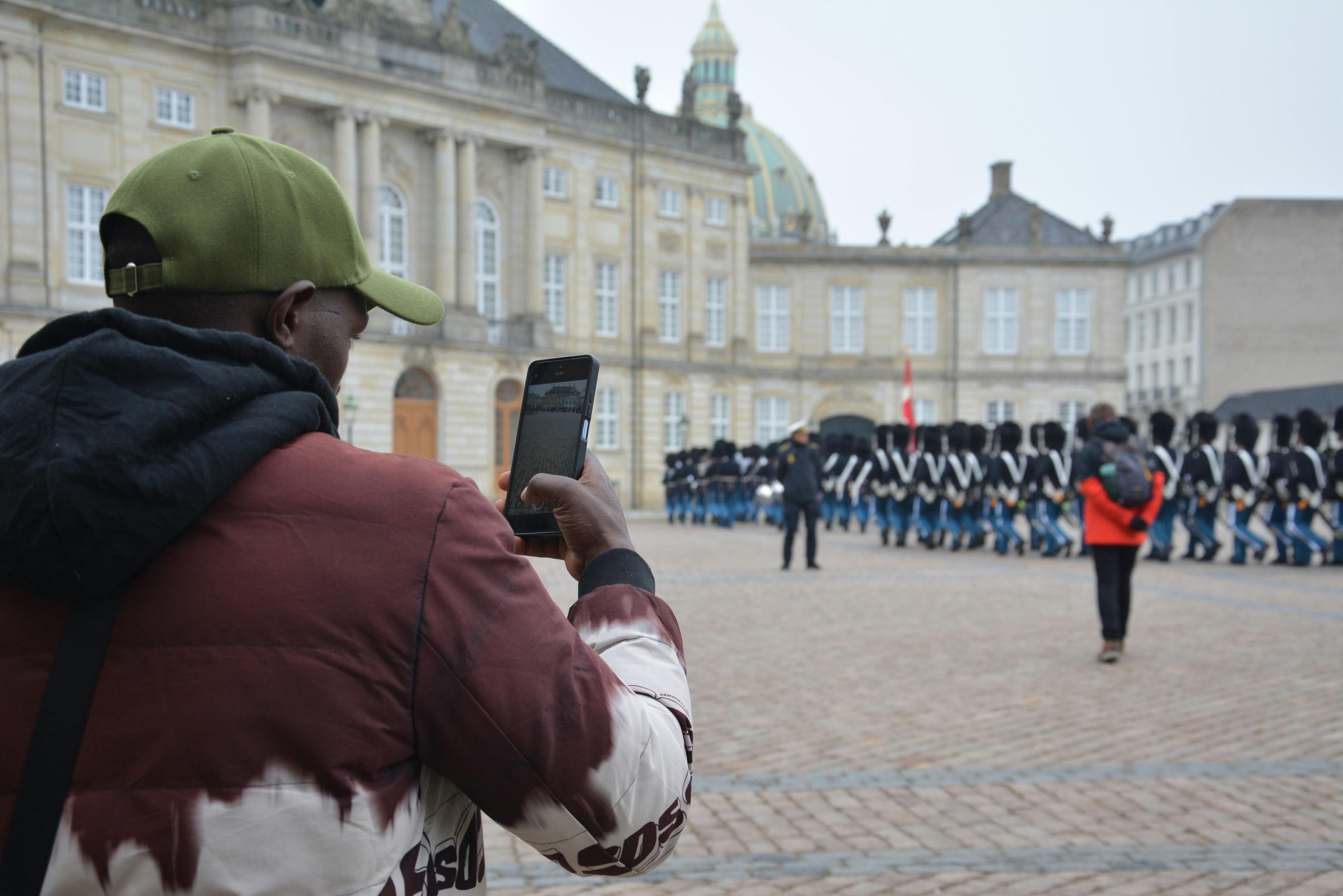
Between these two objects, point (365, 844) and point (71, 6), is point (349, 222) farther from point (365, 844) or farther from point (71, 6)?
point (71, 6)

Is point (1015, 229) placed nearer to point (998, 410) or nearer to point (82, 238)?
point (998, 410)

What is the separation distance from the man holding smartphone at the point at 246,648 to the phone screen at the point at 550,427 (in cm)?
45

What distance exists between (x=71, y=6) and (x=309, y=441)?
34932mm

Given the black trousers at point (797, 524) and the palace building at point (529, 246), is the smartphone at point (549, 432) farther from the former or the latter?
the palace building at point (529, 246)

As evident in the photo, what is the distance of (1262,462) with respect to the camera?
20.5m

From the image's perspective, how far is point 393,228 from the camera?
3903 centimetres

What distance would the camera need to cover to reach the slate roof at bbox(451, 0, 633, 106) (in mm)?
45500

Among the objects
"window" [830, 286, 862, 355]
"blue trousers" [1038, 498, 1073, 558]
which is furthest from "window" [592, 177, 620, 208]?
"blue trousers" [1038, 498, 1073, 558]

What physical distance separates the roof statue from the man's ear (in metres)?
95.0

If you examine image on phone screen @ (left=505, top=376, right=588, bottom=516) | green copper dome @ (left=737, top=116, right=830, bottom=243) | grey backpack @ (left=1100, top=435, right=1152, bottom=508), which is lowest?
grey backpack @ (left=1100, top=435, right=1152, bottom=508)

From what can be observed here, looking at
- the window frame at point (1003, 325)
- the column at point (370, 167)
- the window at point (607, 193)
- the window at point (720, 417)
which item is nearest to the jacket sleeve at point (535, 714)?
the column at point (370, 167)

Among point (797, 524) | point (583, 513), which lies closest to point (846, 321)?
point (797, 524)

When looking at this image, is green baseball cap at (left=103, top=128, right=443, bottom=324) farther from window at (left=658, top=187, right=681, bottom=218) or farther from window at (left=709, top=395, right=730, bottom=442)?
window at (left=709, top=395, right=730, bottom=442)

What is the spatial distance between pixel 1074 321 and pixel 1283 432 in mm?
32749
